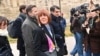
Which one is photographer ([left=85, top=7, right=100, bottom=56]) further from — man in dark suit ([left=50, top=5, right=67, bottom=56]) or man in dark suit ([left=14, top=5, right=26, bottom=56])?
man in dark suit ([left=14, top=5, right=26, bottom=56])

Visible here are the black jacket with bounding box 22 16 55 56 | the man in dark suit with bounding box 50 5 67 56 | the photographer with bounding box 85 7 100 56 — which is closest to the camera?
the black jacket with bounding box 22 16 55 56

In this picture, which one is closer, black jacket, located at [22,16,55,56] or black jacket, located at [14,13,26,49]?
black jacket, located at [22,16,55,56]

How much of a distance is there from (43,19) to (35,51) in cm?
66

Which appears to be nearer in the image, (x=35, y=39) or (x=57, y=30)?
(x=35, y=39)

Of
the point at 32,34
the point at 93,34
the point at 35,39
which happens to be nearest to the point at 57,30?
the point at 93,34

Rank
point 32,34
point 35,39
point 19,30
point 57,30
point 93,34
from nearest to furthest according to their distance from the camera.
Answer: point 35,39 < point 32,34 < point 93,34 < point 57,30 < point 19,30

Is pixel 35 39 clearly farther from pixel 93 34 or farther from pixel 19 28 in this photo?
pixel 19 28

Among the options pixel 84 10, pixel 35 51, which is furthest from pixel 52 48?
pixel 84 10

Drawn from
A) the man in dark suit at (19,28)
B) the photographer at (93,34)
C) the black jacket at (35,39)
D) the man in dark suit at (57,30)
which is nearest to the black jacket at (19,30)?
the man in dark suit at (19,28)

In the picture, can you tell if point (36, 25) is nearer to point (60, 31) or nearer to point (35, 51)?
point (35, 51)

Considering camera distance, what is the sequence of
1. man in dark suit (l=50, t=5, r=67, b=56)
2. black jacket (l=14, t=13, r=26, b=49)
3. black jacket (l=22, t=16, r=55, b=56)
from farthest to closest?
black jacket (l=14, t=13, r=26, b=49) → man in dark suit (l=50, t=5, r=67, b=56) → black jacket (l=22, t=16, r=55, b=56)

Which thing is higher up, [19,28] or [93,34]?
[19,28]

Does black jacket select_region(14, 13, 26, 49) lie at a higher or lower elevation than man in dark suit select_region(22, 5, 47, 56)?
lower

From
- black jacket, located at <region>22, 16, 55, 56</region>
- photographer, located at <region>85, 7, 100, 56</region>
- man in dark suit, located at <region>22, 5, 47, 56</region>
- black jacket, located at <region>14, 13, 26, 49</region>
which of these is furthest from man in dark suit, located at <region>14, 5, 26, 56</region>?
black jacket, located at <region>22, 16, 55, 56</region>
